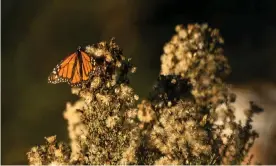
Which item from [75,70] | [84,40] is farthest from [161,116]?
[84,40]

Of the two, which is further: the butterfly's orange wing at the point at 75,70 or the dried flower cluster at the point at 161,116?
the butterfly's orange wing at the point at 75,70

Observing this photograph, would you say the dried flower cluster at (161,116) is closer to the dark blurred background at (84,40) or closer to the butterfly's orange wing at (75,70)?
the butterfly's orange wing at (75,70)

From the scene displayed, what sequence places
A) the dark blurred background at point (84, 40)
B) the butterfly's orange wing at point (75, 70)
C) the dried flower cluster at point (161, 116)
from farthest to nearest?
1. the dark blurred background at point (84, 40)
2. the butterfly's orange wing at point (75, 70)
3. the dried flower cluster at point (161, 116)

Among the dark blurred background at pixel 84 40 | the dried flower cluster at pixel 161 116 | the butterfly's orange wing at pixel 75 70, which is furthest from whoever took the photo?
the dark blurred background at pixel 84 40

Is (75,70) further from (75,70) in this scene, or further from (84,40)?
(84,40)

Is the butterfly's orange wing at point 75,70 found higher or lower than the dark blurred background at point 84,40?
lower

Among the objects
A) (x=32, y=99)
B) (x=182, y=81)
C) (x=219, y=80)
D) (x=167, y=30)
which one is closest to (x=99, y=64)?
(x=182, y=81)

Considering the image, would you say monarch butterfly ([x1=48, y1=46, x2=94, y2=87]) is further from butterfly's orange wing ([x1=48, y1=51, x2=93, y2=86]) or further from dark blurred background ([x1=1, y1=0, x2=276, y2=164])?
dark blurred background ([x1=1, y1=0, x2=276, y2=164])

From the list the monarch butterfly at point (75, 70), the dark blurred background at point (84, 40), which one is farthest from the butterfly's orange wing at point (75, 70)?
the dark blurred background at point (84, 40)
